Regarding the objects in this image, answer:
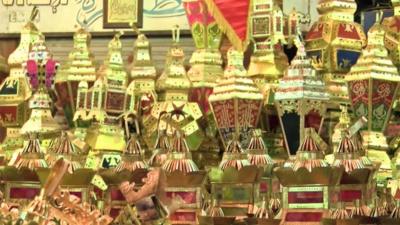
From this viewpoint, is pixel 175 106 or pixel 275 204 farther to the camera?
pixel 175 106

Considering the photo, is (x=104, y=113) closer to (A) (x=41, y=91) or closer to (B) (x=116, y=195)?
(A) (x=41, y=91)

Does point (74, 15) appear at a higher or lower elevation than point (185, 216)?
higher

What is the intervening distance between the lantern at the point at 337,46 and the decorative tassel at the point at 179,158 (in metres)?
0.75

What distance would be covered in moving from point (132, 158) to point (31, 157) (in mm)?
435

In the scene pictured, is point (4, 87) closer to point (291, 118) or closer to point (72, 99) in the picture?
point (72, 99)

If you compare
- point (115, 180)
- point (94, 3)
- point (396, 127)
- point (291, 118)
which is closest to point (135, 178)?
point (115, 180)

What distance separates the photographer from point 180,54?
313 inches

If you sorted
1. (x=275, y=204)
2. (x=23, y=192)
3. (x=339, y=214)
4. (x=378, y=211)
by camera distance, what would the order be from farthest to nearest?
(x=23, y=192) < (x=275, y=204) < (x=378, y=211) < (x=339, y=214)

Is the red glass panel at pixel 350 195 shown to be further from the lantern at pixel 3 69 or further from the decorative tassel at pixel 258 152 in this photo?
the lantern at pixel 3 69

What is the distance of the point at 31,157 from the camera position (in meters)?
7.37

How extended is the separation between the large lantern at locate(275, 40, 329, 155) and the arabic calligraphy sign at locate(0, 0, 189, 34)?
147cm

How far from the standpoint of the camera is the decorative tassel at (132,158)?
729 centimetres

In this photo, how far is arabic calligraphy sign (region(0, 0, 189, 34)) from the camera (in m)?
8.69

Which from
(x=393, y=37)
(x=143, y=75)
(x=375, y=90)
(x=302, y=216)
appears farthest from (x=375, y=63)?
(x=143, y=75)
